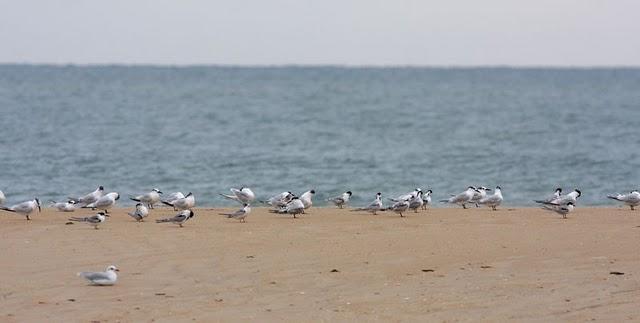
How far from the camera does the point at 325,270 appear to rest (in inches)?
523

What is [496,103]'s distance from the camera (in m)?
85.5

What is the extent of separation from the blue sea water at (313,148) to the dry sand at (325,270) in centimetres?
847

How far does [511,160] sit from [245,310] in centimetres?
2689

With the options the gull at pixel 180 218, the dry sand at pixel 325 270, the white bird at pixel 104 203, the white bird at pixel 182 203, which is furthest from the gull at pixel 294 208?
the white bird at pixel 104 203

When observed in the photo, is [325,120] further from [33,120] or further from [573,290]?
[573,290]

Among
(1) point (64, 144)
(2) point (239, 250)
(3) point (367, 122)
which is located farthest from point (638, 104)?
(2) point (239, 250)

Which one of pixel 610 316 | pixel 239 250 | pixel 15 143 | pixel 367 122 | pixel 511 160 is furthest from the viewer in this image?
pixel 367 122

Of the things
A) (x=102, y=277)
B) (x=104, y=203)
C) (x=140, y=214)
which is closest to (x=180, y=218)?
(x=140, y=214)

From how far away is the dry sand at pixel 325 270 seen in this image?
1132 cm

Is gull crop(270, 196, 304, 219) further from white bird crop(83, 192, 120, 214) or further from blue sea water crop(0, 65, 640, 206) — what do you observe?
blue sea water crop(0, 65, 640, 206)

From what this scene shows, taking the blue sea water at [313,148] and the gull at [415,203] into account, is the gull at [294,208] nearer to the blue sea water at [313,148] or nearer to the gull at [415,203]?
the gull at [415,203]

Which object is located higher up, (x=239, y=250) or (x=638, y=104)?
(x=239, y=250)

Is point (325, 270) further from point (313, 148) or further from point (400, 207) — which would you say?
point (313, 148)

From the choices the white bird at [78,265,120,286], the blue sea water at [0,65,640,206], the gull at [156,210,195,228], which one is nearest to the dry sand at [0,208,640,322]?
the white bird at [78,265,120,286]
